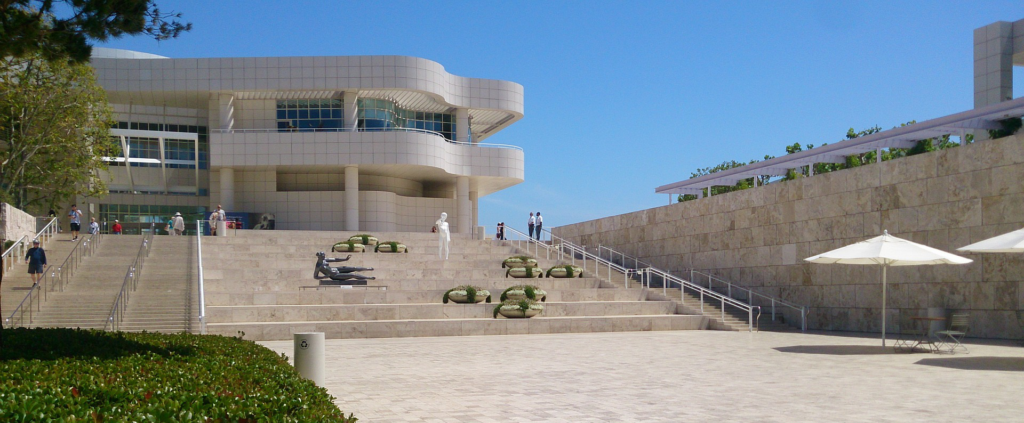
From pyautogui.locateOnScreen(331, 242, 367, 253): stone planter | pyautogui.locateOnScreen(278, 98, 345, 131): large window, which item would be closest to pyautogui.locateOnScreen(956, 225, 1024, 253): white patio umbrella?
pyautogui.locateOnScreen(331, 242, 367, 253): stone planter

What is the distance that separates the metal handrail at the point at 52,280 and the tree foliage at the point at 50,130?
30.5 feet

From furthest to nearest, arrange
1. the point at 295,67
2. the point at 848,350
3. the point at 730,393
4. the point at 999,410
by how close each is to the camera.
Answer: the point at 295,67
the point at 848,350
the point at 730,393
the point at 999,410

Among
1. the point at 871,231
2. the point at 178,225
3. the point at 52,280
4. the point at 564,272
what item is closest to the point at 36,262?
the point at 52,280

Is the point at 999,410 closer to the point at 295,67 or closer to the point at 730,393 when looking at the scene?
the point at 730,393

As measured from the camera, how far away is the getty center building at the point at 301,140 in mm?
43844

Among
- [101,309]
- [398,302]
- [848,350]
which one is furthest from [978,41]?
[101,309]

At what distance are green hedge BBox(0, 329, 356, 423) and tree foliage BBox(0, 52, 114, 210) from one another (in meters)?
26.3

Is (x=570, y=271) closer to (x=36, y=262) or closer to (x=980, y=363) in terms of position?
(x=36, y=262)

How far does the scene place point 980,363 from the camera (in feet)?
42.2

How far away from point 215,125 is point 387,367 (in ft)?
117

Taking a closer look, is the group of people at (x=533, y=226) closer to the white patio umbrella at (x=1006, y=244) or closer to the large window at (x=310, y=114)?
the large window at (x=310, y=114)

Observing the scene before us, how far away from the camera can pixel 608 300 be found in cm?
2541

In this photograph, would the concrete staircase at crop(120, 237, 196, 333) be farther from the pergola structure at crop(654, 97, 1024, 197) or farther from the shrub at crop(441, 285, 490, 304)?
the pergola structure at crop(654, 97, 1024, 197)

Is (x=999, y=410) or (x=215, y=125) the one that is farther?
(x=215, y=125)
